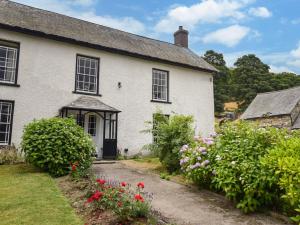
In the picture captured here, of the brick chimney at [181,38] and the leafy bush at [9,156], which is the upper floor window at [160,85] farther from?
the leafy bush at [9,156]

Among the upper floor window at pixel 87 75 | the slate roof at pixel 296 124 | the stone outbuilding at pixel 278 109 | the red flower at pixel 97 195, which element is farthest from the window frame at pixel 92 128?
the slate roof at pixel 296 124

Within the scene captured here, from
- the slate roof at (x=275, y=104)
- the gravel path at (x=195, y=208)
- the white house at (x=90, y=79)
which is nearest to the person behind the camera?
the gravel path at (x=195, y=208)

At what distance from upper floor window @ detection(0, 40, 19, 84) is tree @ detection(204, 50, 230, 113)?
35474mm

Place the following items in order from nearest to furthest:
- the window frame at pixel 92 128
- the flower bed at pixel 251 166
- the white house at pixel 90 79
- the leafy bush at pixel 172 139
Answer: the flower bed at pixel 251 166, the leafy bush at pixel 172 139, the white house at pixel 90 79, the window frame at pixel 92 128

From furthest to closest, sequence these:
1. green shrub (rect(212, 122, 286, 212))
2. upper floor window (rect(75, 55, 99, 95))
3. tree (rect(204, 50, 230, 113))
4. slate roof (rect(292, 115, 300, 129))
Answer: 1. tree (rect(204, 50, 230, 113))
2. slate roof (rect(292, 115, 300, 129))
3. upper floor window (rect(75, 55, 99, 95))
4. green shrub (rect(212, 122, 286, 212))

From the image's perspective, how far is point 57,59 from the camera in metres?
13.4

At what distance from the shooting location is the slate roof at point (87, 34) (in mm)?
13068

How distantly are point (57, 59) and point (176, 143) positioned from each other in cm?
787

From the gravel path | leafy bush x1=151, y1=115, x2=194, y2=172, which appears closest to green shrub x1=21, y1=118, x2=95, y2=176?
the gravel path

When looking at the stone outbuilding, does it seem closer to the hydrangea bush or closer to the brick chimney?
the brick chimney

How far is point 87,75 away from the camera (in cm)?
1441

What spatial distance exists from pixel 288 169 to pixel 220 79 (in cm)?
4697

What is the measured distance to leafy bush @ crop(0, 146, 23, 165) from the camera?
11.0m

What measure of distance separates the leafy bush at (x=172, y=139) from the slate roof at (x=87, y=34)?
6927 millimetres
